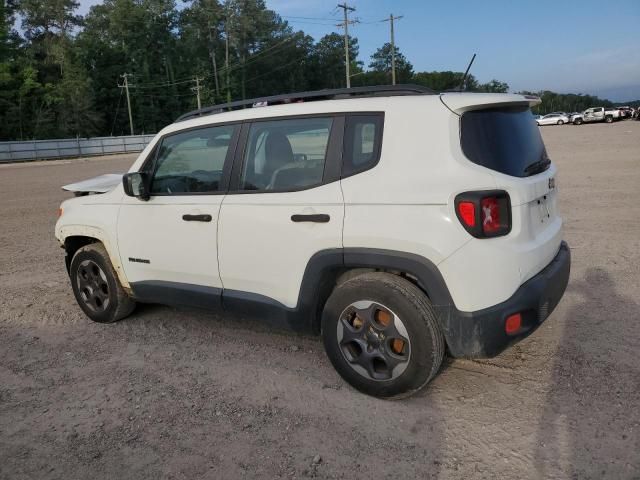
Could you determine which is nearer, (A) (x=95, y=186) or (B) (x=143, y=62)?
(A) (x=95, y=186)

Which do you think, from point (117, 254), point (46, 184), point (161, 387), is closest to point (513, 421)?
point (161, 387)

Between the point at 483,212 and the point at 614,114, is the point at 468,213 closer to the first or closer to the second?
the point at 483,212

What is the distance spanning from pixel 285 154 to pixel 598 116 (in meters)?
57.9

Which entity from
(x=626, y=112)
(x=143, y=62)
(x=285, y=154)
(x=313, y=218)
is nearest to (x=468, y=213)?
(x=313, y=218)

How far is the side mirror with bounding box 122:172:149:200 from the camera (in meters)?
4.20

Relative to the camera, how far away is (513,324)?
9.79ft

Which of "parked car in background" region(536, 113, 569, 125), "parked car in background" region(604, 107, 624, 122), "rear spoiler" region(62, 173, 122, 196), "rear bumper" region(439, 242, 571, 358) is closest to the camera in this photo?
"rear bumper" region(439, 242, 571, 358)

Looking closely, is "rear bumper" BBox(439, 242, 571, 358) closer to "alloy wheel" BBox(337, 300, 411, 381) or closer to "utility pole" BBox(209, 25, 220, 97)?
"alloy wheel" BBox(337, 300, 411, 381)

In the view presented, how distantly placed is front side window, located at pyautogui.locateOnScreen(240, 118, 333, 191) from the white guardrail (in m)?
40.7

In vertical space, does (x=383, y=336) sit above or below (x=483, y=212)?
below

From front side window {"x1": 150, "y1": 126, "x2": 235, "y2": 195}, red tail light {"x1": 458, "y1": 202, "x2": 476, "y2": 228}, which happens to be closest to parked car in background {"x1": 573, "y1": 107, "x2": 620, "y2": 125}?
front side window {"x1": 150, "y1": 126, "x2": 235, "y2": 195}

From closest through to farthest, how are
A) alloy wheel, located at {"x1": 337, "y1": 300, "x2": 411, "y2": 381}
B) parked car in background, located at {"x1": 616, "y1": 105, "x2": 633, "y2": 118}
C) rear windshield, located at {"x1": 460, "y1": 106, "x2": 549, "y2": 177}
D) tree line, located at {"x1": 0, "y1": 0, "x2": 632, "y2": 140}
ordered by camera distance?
1. rear windshield, located at {"x1": 460, "y1": 106, "x2": 549, "y2": 177}
2. alloy wheel, located at {"x1": 337, "y1": 300, "x2": 411, "y2": 381}
3. parked car in background, located at {"x1": 616, "y1": 105, "x2": 633, "y2": 118}
4. tree line, located at {"x1": 0, "y1": 0, "x2": 632, "y2": 140}

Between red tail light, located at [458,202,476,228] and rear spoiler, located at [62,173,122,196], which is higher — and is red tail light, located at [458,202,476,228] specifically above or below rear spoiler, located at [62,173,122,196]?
below

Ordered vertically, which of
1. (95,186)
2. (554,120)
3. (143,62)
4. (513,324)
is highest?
(143,62)
